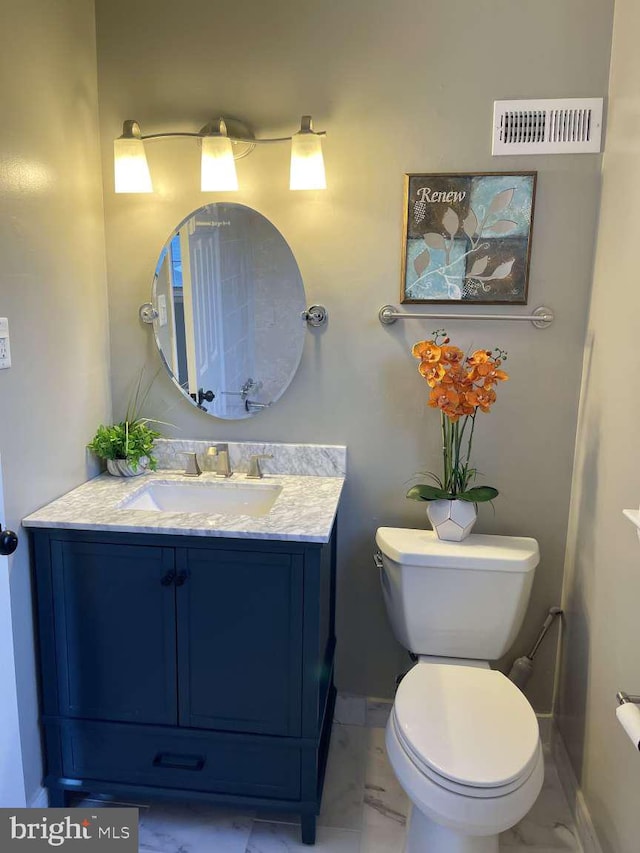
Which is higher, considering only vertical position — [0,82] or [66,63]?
[66,63]

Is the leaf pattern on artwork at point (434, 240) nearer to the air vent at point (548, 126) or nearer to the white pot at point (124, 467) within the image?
the air vent at point (548, 126)

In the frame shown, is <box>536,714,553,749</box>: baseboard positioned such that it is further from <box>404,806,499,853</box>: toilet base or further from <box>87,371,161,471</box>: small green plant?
<box>87,371,161,471</box>: small green plant

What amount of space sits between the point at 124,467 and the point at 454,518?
106 cm

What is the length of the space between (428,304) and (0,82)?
1290mm

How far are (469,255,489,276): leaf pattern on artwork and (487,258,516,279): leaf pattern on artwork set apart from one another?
0.03 meters

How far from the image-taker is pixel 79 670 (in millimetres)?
1761

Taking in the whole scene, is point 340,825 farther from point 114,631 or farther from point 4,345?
point 4,345

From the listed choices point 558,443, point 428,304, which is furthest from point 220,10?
point 558,443

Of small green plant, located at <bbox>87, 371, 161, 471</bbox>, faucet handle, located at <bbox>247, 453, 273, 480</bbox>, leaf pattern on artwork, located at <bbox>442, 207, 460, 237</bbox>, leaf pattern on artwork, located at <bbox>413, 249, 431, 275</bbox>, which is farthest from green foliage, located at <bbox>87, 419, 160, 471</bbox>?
leaf pattern on artwork, located at <bbox>442, 207, 460, 237</bbox>

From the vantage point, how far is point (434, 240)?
6.49ft

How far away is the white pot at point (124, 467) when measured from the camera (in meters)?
2.06

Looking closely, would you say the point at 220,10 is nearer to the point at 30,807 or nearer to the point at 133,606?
the point at 133,606

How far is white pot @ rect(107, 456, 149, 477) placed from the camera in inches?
81.0

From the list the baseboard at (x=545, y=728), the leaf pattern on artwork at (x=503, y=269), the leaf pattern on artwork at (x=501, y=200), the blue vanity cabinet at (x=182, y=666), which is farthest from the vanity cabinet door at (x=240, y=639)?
the leaf pattern on artwork at (x=501, y=200)
